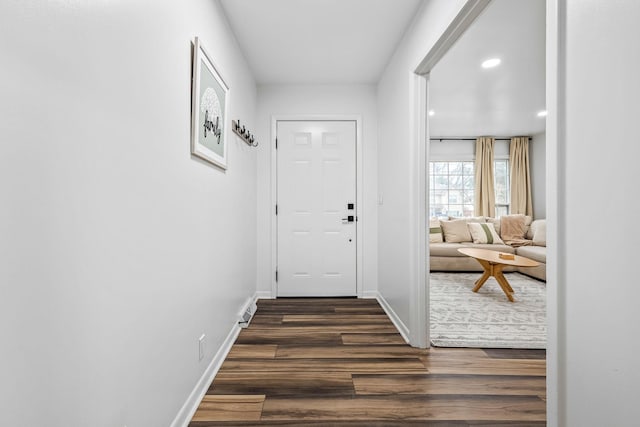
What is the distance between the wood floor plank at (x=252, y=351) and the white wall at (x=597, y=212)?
1764mm

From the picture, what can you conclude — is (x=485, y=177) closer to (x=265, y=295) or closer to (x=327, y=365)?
(x=265, y=295)

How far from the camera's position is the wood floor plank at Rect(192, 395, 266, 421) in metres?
1.60

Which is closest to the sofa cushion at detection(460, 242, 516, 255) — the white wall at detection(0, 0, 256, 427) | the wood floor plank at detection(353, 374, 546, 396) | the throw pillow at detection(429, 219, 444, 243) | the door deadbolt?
the throw pillow at detection(429, 219, 444, 243)

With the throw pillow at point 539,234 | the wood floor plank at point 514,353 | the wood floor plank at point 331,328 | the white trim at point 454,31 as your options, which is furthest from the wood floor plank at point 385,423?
the throw pillow at point 539,234

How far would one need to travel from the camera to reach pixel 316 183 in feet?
12.3

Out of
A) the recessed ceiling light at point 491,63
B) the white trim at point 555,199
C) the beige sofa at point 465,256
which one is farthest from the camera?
the beige sofa at point 465,256

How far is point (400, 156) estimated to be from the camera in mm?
2734

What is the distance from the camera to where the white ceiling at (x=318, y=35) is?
2311mm

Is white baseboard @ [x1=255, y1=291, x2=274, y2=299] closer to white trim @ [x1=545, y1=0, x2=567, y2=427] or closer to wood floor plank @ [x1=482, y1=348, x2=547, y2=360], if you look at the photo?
wood floor plank @ [x1=482, y1=348, x2=547, y2=360]

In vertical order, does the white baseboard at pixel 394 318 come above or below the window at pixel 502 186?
below

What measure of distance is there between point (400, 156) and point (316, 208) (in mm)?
1326

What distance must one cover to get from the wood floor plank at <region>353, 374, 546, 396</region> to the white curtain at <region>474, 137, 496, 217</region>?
5.10m

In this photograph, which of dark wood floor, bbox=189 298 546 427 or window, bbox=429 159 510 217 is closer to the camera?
dark wood floor, bbox=189 298 546 427

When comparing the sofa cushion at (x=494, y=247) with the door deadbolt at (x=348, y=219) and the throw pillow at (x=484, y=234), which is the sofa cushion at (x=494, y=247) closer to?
the throw pillow at (x=484, y=234)
